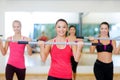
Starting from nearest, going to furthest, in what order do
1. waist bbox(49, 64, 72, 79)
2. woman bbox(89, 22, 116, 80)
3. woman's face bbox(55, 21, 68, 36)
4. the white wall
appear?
waist bbox(49, 64, 72, 79)
woman's face bbox(55, 21, 68, 36)
woman bbox(89, 22, 116, 80)
the white wall

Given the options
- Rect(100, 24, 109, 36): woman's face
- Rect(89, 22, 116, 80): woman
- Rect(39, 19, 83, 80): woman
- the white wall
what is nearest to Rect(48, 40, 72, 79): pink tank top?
Rect(39, 19, 83, 80): woman

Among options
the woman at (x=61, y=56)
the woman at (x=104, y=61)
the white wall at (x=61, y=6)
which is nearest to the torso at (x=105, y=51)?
the woman at (x=104, y=61)

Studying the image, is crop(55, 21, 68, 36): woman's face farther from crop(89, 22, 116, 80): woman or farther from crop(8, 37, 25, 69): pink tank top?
crop(8, 37, 25, 69): pink tank top

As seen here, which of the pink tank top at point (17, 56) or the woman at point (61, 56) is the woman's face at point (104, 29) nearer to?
the woman at point (61, 56)

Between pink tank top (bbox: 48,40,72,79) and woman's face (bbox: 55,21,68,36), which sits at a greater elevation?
woman's face (bbox: 55,21,68,36)

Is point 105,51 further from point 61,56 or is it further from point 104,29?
point 61,56

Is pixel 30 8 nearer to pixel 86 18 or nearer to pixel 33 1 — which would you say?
pixel 33 1

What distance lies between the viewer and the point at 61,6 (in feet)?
22.9

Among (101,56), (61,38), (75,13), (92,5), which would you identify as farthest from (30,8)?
(61,38)

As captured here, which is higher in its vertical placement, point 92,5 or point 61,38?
point 92,5

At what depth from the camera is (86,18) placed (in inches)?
313

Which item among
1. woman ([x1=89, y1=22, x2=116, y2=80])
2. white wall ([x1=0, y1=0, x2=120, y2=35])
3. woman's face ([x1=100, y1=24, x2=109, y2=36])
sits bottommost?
woman ([x1=89, y1=22, x2=116, y2=80])

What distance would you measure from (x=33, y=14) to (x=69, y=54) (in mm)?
4866

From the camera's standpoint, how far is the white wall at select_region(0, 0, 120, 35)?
691cm
